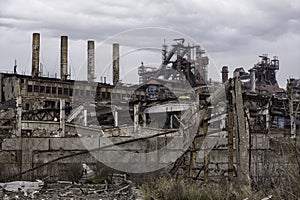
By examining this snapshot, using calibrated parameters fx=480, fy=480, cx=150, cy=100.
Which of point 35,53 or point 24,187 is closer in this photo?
point 24,187

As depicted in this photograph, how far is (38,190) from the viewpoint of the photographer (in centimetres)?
1112

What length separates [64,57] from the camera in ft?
128

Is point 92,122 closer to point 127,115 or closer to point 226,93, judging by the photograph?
point 127,115

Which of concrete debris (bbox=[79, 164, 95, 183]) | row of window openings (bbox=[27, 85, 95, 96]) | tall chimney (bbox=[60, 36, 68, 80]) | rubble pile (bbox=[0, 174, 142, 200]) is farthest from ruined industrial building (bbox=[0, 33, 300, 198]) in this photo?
tall chimney (bbox=[60, 36, 68, 80])

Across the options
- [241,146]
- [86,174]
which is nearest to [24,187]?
[86,174]

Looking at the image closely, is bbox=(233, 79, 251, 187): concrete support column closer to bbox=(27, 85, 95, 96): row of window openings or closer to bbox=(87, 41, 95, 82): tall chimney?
bbox=(87, 41, 95, 82): tall chimney

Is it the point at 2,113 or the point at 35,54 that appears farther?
the point at 35,54

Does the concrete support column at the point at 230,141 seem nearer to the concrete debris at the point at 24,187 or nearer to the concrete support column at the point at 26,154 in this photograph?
the concrete debris at the point at 24,187

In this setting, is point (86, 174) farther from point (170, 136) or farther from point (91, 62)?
point (91, 62)

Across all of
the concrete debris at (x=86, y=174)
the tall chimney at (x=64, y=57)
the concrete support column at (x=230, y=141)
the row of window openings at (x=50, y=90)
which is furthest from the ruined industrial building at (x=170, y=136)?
the tall chimney at (x=64, y=57)

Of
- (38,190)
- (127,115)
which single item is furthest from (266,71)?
(38,190)

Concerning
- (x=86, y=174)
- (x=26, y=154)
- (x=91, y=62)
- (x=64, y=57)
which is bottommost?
(x=86, y=174)

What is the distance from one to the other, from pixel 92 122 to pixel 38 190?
9.05m

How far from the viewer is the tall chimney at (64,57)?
38969 mm
